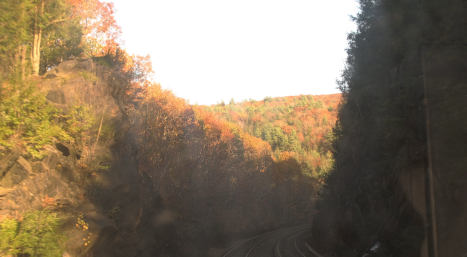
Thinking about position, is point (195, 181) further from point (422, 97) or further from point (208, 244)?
point (422, 97)

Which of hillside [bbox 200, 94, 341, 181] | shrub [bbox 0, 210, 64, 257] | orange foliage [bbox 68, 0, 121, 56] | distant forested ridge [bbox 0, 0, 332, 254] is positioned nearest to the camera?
shrub [bbox 0, 210, 64, 257]

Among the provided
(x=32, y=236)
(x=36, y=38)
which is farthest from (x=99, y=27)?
(x=32, y=236)

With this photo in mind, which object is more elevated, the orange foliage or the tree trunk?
the orange foliage

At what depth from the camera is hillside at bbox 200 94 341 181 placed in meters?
69.1

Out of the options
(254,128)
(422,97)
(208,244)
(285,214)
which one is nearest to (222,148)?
(208,244)

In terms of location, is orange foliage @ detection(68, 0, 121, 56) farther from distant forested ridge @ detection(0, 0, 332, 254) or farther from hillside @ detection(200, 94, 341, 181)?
hillside @ detection(200, 94, 341, 181)

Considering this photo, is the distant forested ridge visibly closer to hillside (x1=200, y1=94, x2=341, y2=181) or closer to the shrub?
the shrub

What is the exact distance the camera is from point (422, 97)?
1095cm

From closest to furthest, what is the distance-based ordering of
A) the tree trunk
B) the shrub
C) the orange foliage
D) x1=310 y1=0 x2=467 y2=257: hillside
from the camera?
the shrub < x1=310 y1=0 x2=467 y2=257: hillside < the tree trunk < the orange foliage

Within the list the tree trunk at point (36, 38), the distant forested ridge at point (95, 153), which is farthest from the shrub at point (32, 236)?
the tree trunk at point (36, 38)

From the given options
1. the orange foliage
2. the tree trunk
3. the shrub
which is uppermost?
the orange foliage

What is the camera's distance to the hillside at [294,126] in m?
69.1

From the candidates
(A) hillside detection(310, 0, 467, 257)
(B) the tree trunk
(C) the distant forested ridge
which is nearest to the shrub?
(C) the distant forested ridge

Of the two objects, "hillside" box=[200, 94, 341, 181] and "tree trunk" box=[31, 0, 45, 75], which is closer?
"tree trunk" box=[31, 0, 45, 75]
